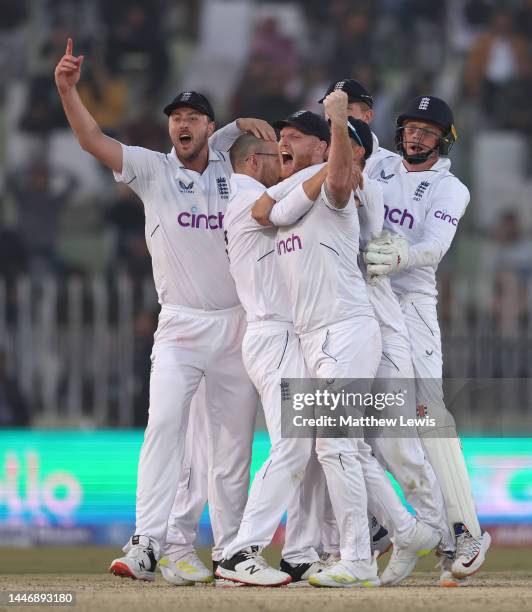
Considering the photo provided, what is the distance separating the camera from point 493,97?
50.9 ft

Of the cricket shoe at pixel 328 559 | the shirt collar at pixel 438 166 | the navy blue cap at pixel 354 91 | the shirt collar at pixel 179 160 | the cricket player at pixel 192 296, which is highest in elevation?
the navy blue cap at pixel 354 91

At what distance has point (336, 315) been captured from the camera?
263 inches

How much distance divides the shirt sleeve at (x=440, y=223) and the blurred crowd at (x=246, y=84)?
6568 millimetres

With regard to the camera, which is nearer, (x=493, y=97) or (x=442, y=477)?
(x=442, y=477)

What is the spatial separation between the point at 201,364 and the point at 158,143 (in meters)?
7.91

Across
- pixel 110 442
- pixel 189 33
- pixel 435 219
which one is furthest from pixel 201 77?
pixel 435 219

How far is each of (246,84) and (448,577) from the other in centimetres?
909

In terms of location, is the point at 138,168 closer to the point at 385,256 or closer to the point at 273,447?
the point at 385,256

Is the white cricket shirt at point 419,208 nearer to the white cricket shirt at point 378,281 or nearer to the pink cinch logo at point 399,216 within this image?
the pink cinch logo at point 399,216

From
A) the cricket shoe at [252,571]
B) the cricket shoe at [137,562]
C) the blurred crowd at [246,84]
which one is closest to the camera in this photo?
the cricket shoe at [252,571]

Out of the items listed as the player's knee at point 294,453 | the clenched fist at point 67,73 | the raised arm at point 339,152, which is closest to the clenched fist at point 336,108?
the raised arm at point 339,152

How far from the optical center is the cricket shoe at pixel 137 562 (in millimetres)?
6859

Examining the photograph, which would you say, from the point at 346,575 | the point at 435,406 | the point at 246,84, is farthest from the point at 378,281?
the point at 246,84

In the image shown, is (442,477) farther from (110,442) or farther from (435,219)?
(110,442)
